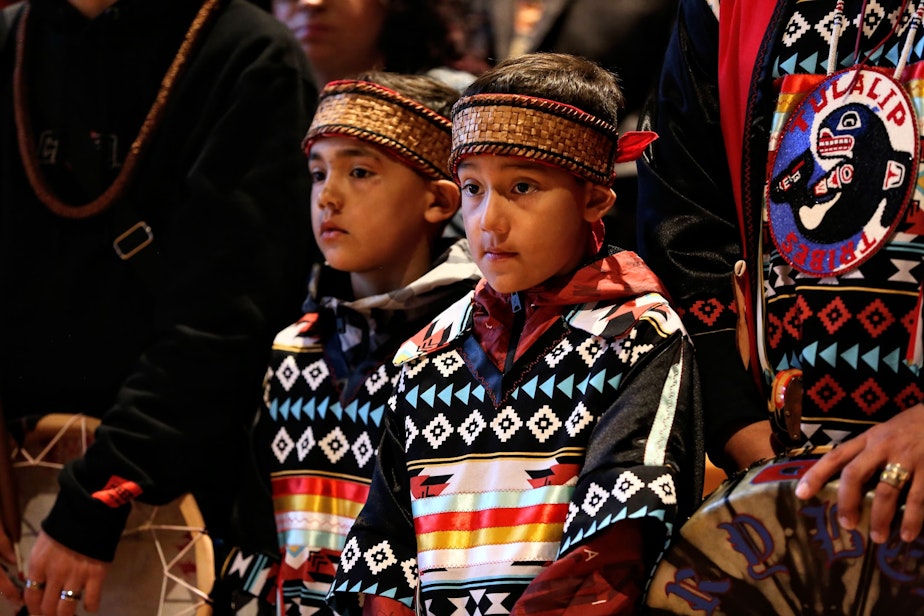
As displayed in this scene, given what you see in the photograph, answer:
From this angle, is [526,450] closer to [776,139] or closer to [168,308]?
[776,139]

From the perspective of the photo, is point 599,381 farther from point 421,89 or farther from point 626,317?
point 421,89

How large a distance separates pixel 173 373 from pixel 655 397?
1130 mm

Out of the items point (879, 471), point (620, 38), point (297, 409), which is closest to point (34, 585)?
point (297, 409)

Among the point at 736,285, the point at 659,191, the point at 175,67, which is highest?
the point at 175,67

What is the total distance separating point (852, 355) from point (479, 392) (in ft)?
1.85

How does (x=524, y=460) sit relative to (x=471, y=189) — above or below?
below

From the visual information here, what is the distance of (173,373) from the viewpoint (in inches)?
93.6

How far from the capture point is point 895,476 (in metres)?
1.35

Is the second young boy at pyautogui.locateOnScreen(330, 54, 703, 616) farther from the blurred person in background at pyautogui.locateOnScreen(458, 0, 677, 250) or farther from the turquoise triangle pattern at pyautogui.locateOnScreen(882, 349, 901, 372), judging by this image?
the blurred person in background at pyautogui.locateOnScreen(458, 0, 677, 250)

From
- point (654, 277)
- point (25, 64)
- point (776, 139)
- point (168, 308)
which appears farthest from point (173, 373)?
point (776, 139)

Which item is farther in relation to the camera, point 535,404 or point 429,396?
point 429,396

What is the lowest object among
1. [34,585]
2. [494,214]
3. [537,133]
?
[34,585]

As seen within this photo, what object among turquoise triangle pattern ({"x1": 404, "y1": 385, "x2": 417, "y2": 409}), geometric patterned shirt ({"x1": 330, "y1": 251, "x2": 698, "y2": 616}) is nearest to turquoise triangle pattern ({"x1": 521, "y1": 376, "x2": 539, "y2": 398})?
geometric patterned shirt ({"x1": 330, "y1": 251, "x2": 698, "y2": 616})

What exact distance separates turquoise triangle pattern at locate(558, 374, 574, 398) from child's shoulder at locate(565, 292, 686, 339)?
0.08 metres
